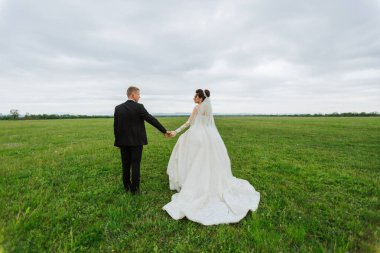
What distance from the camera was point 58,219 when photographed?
4594mm

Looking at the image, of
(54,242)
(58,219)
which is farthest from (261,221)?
(58,219)

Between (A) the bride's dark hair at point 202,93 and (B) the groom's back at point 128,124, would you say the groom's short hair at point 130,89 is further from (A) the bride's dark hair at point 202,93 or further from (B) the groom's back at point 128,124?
(A) the bride's dark hair at point 202,93

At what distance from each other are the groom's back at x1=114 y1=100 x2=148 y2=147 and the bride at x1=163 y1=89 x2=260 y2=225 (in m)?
1.56

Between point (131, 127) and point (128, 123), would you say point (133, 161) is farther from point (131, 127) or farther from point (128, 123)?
point (128, 123)

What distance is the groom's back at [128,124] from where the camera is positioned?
5559 mm

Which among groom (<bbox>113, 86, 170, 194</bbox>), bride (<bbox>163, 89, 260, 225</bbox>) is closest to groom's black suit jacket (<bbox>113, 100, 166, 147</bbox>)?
groom (<bbox>113, 86, 170, 194</bbox>)

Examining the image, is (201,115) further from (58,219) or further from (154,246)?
(58,219)

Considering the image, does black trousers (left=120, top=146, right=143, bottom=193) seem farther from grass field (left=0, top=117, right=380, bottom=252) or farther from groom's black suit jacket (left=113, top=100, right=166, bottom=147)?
grass field (left=0, top=117, right=380, bottom=252)

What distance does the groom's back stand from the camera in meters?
5.56

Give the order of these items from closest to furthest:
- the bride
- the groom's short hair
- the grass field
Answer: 1. the grass field
2. the bride
3. the groom's short hair

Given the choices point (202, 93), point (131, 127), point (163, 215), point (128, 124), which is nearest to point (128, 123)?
point (128, 124)

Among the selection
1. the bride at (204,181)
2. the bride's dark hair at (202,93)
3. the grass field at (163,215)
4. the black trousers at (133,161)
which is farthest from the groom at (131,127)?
the bride's dark hair at (202,93)

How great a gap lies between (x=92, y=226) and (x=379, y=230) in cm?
595

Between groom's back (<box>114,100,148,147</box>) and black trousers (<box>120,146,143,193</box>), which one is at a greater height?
groom's back (<box>114,100,148,147</box>)
